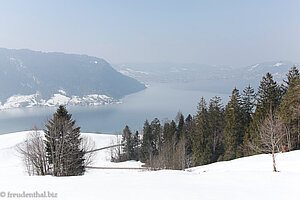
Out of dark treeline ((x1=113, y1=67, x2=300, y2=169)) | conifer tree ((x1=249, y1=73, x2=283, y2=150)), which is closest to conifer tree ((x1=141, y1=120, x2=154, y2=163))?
dark treeline ((x1=113, y1=67, x2=300, y2=169))

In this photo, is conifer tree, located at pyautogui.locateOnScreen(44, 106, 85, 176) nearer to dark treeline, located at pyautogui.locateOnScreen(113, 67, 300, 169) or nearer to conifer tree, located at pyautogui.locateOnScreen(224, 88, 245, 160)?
dark treeline, located at pyautogui.locateOnScreen(113, 67, 300, 169)

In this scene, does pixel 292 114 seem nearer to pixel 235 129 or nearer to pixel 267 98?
pixel 267 98

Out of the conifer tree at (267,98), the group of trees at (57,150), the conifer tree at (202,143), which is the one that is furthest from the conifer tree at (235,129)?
the group of trees at (57,150)

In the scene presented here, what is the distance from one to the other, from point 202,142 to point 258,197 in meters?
21.5

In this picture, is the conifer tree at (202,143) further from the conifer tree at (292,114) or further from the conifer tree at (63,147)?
the conifer tree at (63,147)

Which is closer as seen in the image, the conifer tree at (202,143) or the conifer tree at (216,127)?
the conifer tree at (202,143)

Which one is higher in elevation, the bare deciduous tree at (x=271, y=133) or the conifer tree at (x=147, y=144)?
the bare deciduous tree at (x=271, y=133)

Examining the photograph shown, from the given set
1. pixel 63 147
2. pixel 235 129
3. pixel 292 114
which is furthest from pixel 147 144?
pixel 63 147

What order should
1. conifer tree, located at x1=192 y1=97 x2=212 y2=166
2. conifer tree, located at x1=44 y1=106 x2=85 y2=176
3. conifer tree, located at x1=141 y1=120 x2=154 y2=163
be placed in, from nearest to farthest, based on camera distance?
conifer tree, located at x1=44 y1=106 x2=85 y2=176 < conifer tree, located at x1=192 y1=97 x2=212 y2=166 < conifer tree, located at x1=141 y1=120 x2=154 y2=163

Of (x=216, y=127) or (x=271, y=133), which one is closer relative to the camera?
(x=271, y=133)

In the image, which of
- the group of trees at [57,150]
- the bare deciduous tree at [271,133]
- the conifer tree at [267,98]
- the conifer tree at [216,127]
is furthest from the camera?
the conifer tree at [216,127]

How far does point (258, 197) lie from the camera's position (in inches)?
265

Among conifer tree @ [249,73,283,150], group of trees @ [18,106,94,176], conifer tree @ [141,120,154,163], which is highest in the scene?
conifer tree @ [249,73,283,150]

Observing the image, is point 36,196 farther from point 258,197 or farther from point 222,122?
point 222,122
